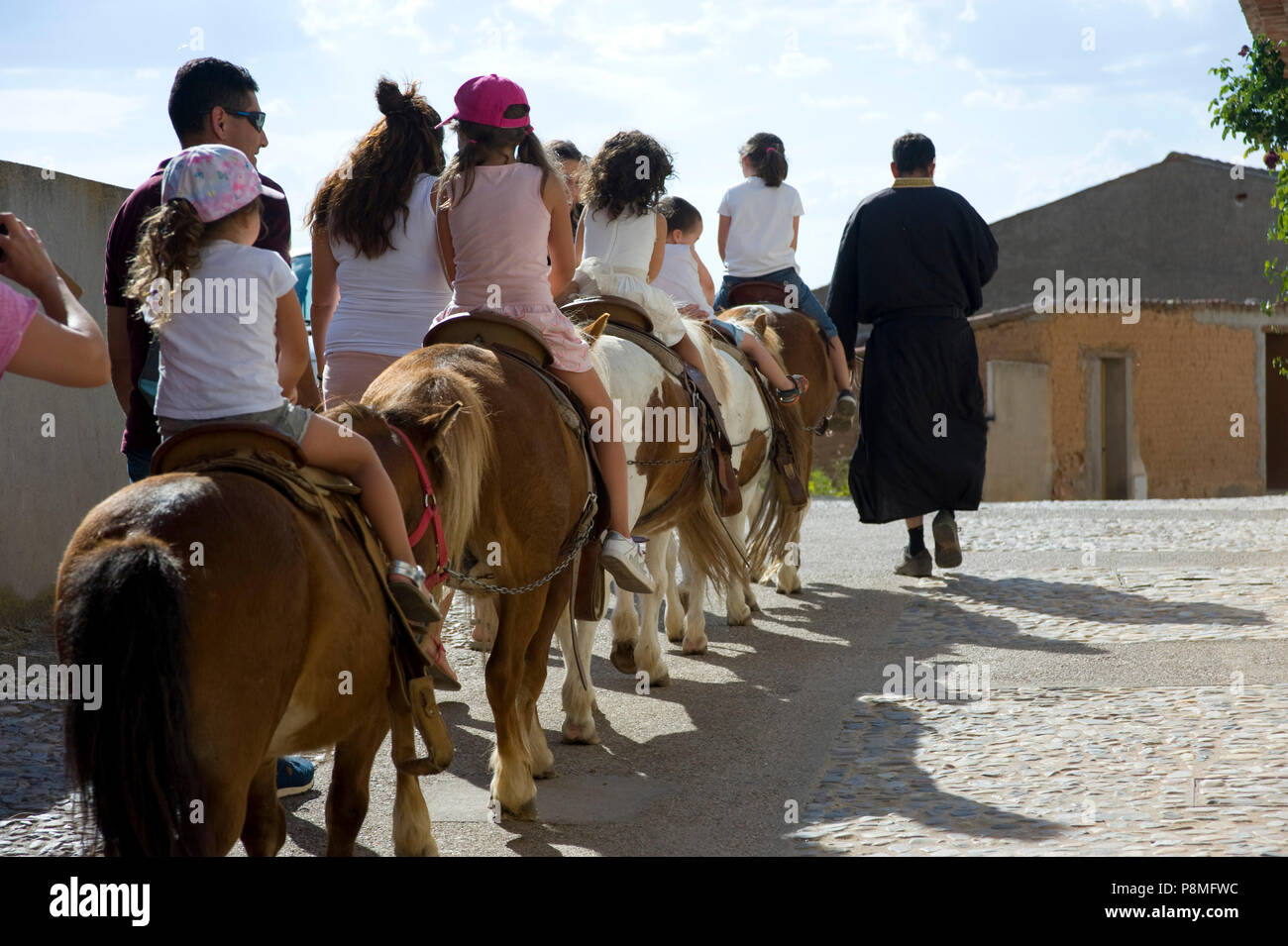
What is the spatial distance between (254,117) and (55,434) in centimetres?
365

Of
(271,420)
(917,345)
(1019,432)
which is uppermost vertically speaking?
(917,345)

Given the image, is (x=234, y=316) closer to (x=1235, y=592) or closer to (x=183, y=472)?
(x=183, y=472)

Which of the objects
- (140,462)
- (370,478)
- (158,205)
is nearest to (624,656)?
(140,462)

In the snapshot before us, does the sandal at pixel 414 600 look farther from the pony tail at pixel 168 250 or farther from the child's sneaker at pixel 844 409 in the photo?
the child's sneaker at pixel 844 409

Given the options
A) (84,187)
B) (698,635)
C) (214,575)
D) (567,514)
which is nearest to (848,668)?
(698,635)

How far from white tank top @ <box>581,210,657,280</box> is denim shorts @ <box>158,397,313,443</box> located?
288 cm

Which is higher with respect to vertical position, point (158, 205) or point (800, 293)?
point (800, 293)

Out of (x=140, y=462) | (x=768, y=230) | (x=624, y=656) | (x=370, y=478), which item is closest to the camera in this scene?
(x=370, y=478)

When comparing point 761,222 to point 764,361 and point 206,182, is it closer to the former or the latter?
point 764,361

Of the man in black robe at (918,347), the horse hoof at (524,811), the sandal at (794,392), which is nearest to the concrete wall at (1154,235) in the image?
the man in black robe at (918,347)

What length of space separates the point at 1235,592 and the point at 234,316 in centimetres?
684

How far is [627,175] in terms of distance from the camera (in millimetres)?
5977

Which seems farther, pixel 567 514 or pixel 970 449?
pixel 970 449
